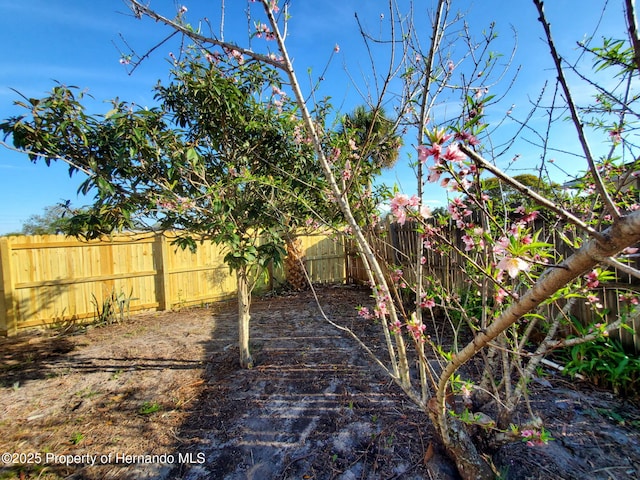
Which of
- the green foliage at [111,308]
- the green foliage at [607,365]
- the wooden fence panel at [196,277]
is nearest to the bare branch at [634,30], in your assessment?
the green foliage at [607,365]

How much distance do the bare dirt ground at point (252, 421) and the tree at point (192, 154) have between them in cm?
83

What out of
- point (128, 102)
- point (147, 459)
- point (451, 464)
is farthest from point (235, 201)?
point (451, 464)

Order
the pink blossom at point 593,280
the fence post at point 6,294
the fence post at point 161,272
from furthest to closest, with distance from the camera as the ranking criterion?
the fence post at point 161,272 → the fence post at point 6,294 → the pink blossom at point 593,280

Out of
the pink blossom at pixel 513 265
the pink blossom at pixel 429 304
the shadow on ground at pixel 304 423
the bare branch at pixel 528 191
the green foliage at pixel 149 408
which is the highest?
the bare branch at pixel 528 191

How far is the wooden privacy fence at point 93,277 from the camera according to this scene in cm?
449

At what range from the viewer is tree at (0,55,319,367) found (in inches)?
78.5

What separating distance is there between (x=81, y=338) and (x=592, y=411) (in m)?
5.98

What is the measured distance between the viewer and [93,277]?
5.07 m

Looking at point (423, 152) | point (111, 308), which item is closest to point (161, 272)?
point (111, 308)

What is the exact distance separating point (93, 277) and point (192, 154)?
4541mm

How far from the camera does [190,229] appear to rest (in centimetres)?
253

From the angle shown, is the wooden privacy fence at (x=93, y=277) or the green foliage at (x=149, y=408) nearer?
the green foliage at (x=149, y=408)

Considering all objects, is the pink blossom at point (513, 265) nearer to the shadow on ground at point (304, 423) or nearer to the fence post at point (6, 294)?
the shadow on ground at point (304, 423)

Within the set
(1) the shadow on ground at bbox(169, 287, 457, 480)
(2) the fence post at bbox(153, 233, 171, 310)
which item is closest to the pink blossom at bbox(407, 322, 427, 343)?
(1) the shadow on ground at bbox(169, 287, 457, 480)
